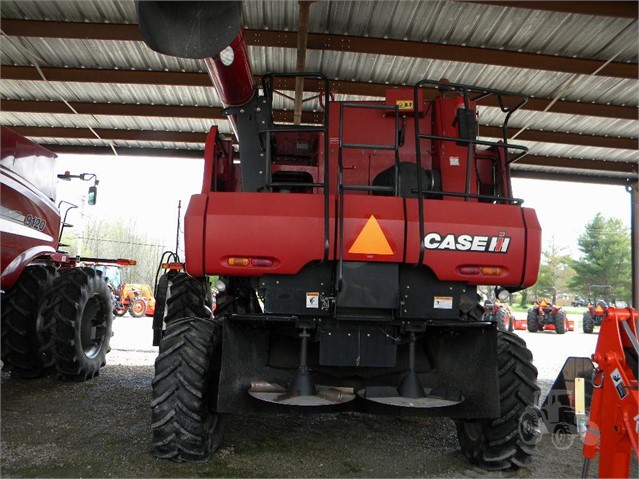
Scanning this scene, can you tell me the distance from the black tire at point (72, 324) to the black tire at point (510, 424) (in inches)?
182

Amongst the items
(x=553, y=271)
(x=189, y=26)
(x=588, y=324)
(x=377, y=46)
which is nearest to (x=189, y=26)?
(x=189, y=26)

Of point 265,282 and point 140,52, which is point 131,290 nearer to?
point 140,52

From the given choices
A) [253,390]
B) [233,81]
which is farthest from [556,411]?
[233,81]

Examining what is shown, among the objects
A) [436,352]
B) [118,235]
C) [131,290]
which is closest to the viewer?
[436,352]

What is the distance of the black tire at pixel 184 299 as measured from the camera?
6.05 metres

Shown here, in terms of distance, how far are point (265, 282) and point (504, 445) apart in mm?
2081

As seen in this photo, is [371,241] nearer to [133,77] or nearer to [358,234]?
[358,234]

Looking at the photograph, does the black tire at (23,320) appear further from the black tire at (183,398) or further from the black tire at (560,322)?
the black tire at (560,322)

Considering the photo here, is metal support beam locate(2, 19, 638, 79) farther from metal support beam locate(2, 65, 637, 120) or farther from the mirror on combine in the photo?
the mirror on combine

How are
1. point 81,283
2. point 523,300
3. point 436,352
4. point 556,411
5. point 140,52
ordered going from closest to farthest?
point 436,352, point 556,411, point 81,283, point 140,52, point 523,300

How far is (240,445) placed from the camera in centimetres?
420

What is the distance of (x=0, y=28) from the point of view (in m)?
6.72

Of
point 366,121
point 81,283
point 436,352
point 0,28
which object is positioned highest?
point 0,28

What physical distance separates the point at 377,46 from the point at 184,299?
4.17m
